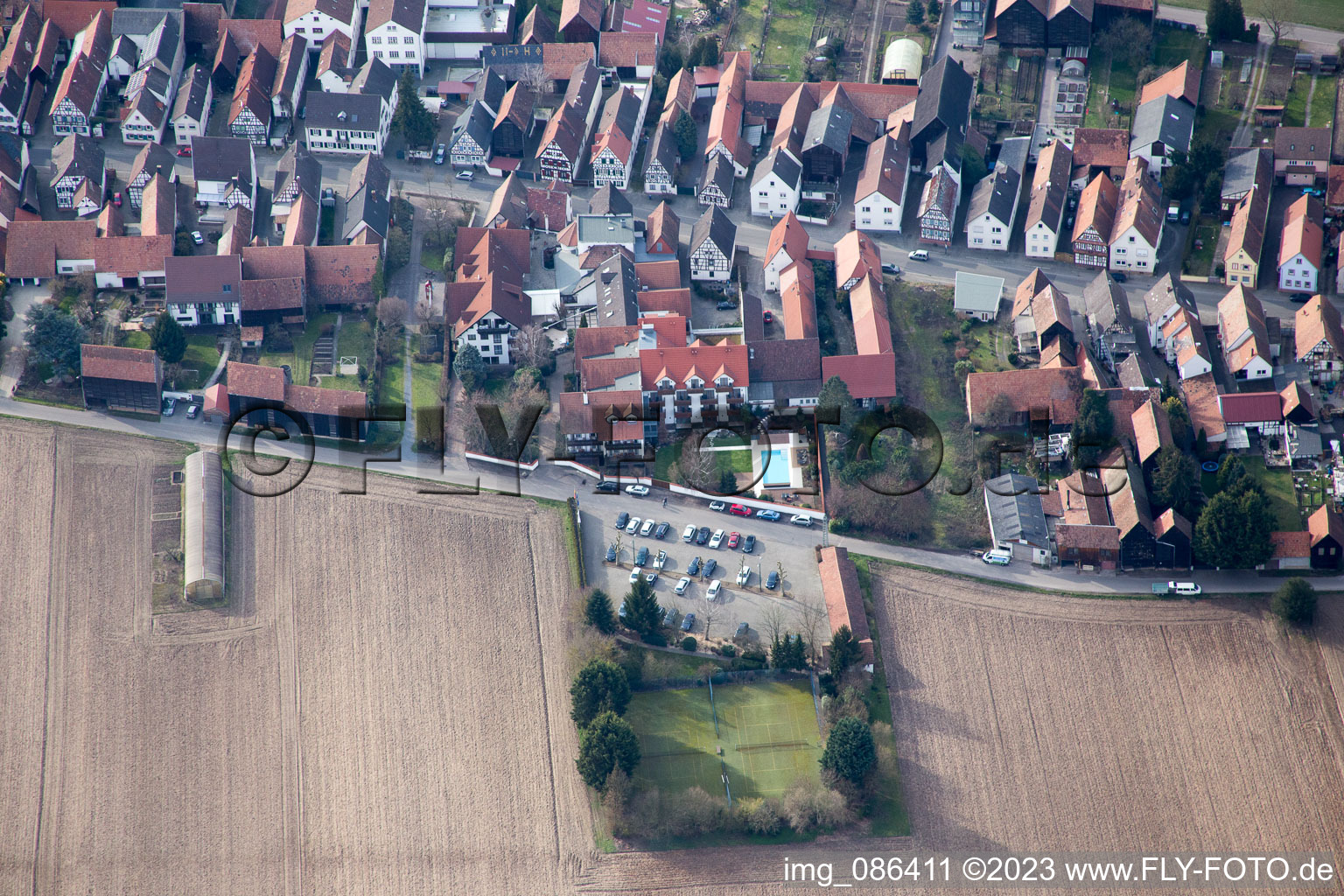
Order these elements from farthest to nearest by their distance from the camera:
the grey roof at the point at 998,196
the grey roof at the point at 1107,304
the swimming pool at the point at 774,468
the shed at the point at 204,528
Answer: the grey roof at the point at 998,196 < the grey roof at the point at 1107,304 < the swimming pool at the point at 774,468 < the shed at the point at 204,528

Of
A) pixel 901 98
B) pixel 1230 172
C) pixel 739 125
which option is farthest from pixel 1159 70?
pixel 739 125

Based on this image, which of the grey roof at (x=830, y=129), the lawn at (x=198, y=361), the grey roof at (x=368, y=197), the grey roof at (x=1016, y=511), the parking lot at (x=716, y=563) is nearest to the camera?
the parking lot at (x=716, y=563)

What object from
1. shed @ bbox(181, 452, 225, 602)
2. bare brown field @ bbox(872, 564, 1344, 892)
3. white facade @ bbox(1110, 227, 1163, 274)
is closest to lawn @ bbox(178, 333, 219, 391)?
shed @ bbox(181, 452, 225, 602)

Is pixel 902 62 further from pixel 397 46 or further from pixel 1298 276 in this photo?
pixel 397 46

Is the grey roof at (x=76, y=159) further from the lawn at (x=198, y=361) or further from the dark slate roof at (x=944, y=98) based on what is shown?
the dark slate roof at (x=944, y=98)

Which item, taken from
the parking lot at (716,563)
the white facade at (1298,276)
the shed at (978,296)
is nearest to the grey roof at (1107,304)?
the shed at (978,296)

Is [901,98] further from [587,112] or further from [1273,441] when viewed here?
[1273,441]
